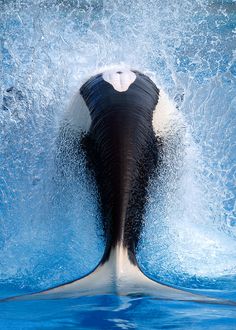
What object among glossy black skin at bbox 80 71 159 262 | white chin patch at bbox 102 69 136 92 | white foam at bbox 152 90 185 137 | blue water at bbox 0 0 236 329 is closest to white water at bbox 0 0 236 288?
blue water at bbox 0 0 236 329

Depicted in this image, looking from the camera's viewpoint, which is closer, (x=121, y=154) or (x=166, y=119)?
(x=121, y=154)

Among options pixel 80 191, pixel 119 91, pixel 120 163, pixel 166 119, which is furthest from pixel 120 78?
pixel 120 163

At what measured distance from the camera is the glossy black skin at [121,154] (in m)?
5.16

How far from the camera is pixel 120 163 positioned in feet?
17.5

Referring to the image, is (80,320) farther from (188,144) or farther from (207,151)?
(207,151)

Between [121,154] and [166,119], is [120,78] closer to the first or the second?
[166,119]

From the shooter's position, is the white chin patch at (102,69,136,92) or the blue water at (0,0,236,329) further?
the white chin patch at (102,69,136,92)

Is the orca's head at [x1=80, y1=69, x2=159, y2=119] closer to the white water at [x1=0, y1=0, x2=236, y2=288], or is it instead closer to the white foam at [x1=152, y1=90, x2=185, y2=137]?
the white foam at [x1=152, y1=90, x2=185, y2=137]

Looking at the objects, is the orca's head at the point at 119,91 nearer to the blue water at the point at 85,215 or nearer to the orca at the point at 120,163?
the orca at the point at 120,163

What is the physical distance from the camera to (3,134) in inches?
307

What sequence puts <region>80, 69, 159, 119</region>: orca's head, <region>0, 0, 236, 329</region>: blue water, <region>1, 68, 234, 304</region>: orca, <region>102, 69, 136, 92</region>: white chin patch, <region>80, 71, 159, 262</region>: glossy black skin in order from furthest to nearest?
<region>102, 69, 136, 92</region>: white chin patch < <region>80, 69, 159, 119</region>: orca's head < <region>80, 71, 159, 262</region>: glossy black skin < <region>0, 0, 236, 329</region>: blue water < <region>1, 68, 234, 304</region>: orca

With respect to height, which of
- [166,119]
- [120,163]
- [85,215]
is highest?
[166,119]

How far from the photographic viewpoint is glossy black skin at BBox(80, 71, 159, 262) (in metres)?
5.16

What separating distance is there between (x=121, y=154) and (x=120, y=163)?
79 mm
